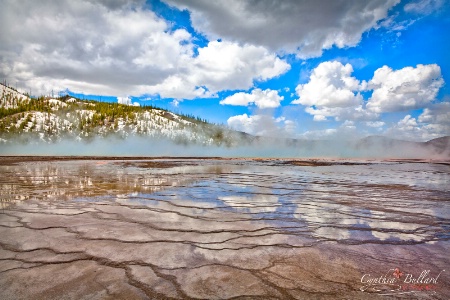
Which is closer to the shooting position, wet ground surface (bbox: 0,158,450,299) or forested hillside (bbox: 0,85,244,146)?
wet ground surface (bbox: 0,158,450,299)

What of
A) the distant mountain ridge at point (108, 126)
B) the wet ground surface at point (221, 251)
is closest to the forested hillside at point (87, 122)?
the distant mountain ridge at point (108, 126)

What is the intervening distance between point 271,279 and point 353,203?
474cm

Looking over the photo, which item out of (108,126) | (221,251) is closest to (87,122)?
(108,126)

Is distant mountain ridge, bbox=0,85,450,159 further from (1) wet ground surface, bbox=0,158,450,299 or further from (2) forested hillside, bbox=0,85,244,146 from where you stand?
(1) wet ground surface, bbox=0,158,450,299

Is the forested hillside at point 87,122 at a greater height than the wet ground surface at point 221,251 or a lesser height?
greater

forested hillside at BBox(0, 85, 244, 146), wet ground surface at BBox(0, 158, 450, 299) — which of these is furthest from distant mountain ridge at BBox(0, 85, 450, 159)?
wet ground surface at BBox(0, 158, 450, 299)

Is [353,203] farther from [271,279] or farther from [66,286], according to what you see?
[66,286]

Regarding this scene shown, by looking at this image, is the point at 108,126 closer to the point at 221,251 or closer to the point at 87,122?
the point at 87,122

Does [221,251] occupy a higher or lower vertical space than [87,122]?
lower

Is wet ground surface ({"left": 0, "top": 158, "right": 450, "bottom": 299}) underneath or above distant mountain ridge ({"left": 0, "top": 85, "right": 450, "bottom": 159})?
underneath

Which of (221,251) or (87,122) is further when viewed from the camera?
(87,122)

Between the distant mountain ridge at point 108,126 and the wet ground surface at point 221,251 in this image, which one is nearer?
the wet ground surface at point 221,251

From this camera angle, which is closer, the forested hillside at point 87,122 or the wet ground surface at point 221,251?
the wet ground surface at point 221,251

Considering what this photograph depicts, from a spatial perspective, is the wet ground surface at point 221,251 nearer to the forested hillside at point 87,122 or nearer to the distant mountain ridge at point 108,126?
the distant mountain ridge at point 108,126
